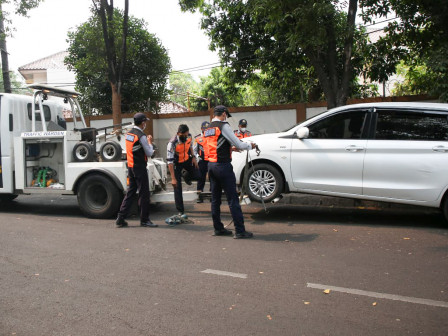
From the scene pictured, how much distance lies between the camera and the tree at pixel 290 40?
8.72 meters

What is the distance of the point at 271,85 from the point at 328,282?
11.1 metres

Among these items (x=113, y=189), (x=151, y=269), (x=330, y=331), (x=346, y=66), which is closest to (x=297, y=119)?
(x=346, y=66)

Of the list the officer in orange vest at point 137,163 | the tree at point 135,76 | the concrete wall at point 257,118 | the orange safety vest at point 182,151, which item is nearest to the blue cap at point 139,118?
the officer in orange vest at point 137,163

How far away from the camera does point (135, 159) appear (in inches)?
274

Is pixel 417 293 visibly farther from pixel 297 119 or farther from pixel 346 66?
pixel 297 119

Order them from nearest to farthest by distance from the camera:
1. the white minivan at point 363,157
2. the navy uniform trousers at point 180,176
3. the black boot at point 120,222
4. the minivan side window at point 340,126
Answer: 1. the white minivan at point 363,157
2. the minivan side window at point 340,126
3. the black boot at point 120,222
4. the navy uniform trousers at point 180,176

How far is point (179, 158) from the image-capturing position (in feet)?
25.3

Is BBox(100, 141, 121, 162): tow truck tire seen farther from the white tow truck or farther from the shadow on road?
the shadow on road

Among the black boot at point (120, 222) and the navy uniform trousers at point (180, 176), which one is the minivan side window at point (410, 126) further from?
the black boot at point (120, 222)

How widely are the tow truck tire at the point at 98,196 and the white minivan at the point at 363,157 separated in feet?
7.53

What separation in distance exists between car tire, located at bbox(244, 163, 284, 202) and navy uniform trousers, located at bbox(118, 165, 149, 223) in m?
1.66

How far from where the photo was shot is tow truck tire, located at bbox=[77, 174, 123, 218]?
7.63m

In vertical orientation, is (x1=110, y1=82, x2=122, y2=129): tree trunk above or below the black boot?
above

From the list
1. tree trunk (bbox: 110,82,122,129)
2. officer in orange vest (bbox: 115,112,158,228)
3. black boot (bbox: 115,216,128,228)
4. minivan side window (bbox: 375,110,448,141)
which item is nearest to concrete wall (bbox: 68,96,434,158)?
tree trunk (bbox: 110,82,122,129)
